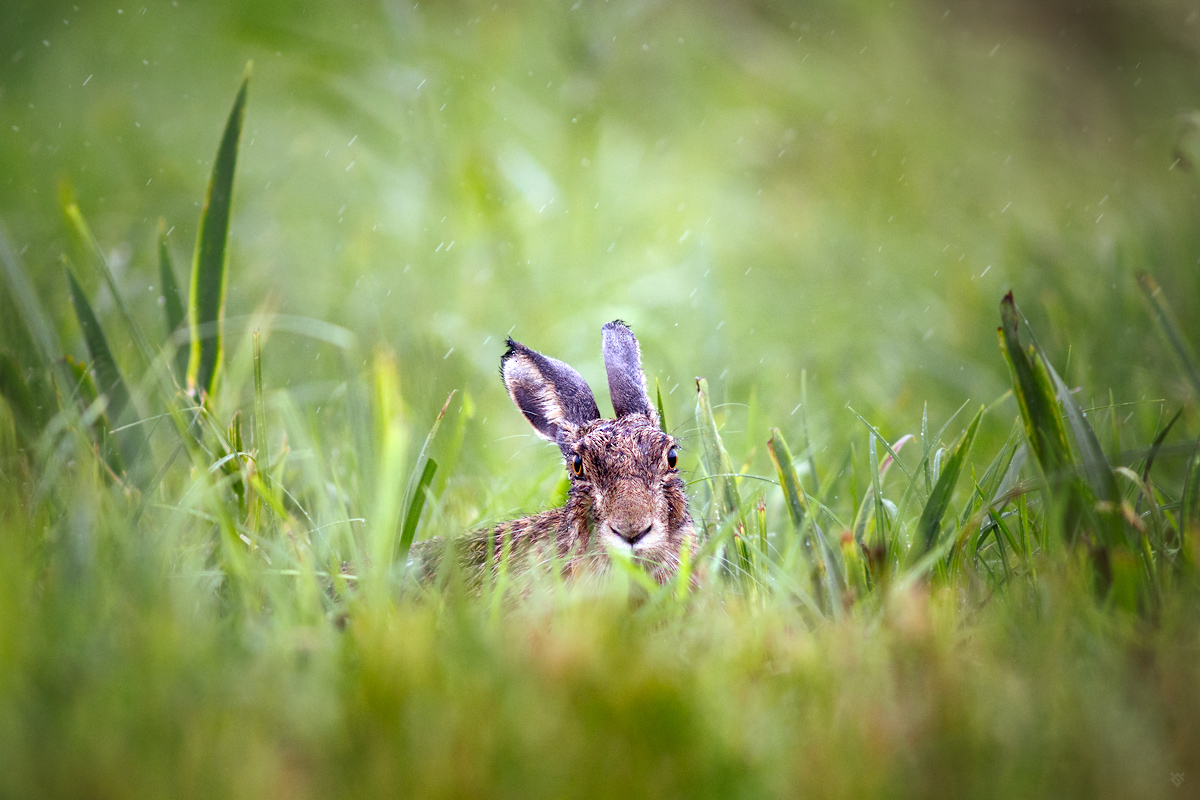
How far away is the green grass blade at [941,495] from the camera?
80.5 inches

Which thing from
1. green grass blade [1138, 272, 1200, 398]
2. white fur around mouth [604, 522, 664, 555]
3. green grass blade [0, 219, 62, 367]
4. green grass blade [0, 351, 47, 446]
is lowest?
white fur around mouth [604, 522, 664, 555]

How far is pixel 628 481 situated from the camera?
2.68 metres

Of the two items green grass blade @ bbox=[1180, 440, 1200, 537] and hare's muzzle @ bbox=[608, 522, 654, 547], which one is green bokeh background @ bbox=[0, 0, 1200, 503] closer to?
hare's muzzle @ bbox=[608, 522, 654, 547]

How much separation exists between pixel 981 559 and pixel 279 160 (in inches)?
241

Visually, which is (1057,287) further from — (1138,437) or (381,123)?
(381,123)

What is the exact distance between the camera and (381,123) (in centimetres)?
428

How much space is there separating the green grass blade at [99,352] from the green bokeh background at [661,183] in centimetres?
54

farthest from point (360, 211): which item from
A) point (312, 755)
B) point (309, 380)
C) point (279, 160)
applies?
point (312, 755)

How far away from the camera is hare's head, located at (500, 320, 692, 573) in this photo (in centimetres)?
260

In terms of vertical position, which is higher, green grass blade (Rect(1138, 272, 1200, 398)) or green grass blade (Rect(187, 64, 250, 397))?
green grass blade (Rect(187, 64, 250, 397))

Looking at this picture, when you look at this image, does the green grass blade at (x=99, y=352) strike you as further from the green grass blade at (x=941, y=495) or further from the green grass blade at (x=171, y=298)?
the green grass blade at (x=941, y=495)

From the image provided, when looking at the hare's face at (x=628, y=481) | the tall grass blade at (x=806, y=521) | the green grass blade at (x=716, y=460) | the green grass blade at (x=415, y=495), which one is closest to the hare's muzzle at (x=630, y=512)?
the hare's face at (x=628, y=481)

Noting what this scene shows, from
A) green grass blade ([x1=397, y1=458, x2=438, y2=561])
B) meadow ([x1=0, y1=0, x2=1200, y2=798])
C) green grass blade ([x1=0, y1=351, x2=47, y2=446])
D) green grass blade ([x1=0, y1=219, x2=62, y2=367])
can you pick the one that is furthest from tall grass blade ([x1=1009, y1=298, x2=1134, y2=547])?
green grass blade ([x1=0, y1=351, x2=47, y2=446])

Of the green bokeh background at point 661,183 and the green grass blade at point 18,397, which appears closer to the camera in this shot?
the green grass blade at point 18,397
